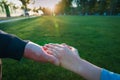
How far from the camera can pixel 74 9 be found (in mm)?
68938

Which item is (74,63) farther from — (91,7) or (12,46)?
(91,7)

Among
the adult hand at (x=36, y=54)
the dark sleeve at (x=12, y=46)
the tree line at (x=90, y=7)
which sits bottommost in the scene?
the tree line at (x=90, y=7)

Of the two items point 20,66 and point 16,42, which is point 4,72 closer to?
point 20,66

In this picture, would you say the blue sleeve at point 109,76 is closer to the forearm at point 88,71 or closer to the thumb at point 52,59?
the forearm at point 88,71

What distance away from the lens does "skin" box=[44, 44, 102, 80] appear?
1.29 metres

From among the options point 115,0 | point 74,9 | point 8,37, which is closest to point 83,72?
point 8,37

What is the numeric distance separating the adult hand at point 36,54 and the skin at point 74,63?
39mm

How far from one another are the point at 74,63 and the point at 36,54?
0.26 metres

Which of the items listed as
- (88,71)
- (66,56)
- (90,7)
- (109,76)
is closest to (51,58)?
(66,56)

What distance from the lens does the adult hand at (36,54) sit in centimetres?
130

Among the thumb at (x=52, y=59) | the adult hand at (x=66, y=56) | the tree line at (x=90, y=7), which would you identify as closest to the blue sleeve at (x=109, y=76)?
the adult hand at (x=66, y=56)

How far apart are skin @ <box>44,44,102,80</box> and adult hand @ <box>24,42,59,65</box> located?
0.13 feet

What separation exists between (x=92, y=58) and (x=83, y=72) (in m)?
2.83

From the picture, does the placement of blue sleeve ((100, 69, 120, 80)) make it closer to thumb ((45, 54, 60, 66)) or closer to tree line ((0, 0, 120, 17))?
thumb ((45, 54, 60, 66))
